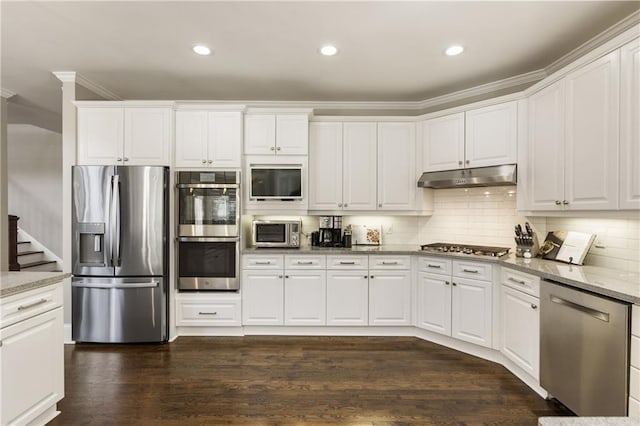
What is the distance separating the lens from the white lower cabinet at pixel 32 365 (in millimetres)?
1749

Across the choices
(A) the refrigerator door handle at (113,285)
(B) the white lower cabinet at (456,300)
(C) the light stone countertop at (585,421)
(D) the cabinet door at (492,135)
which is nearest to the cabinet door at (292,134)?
(D) the cabinet door at (492,135)

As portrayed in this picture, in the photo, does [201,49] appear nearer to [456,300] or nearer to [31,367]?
[31,367]

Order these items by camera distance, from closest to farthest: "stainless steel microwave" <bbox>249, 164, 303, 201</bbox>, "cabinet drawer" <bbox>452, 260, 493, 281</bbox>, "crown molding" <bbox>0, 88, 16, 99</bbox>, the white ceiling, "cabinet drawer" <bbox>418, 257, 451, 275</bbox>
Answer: the white ceiling, "cabinet drawer" <bbox>452, 260, 493, 281</bbox>, "cabinet drawer" <bbox>418, 257, 451, 275</bbox>, "stainless steel microwave" <bbox>249, 164, 303, 201</bbox>, "crown molding" <bbox>0, 88, 16, 99</bbox>

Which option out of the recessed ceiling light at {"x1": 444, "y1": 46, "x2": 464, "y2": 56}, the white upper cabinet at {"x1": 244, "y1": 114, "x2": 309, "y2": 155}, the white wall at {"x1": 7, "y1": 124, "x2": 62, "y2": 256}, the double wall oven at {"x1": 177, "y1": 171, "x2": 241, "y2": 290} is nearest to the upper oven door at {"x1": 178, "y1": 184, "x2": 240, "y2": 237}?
the double wall oven at {"x1": 177, "y1": 171, "x2": 241, "y2": 290}

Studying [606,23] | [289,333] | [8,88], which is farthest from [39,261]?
[606,23]

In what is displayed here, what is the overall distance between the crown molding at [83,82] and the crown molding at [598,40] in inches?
187

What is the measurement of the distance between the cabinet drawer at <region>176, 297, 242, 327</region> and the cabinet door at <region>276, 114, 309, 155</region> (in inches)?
69.7

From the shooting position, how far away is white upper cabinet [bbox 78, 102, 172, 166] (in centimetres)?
339

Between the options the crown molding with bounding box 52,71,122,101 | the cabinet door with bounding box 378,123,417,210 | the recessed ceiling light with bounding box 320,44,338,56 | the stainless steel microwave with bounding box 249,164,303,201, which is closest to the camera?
the recessed ceiling light with bounding box 320,44,338,56

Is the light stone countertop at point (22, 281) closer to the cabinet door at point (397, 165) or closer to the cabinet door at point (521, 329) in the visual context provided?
the cabinet door at point (397, 165)

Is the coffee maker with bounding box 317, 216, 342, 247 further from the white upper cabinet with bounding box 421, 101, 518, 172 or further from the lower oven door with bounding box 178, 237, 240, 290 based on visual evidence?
the white upper cabinet with bounding box 421, 101, 518, 172

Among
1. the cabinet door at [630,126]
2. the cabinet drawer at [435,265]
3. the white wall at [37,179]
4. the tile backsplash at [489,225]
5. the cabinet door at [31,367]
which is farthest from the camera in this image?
the white wall at [37,179]

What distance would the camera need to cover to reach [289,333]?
3.58 meters

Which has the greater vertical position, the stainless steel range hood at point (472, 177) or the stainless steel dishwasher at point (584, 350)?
the stainless steel range hood at point (472, 177)
